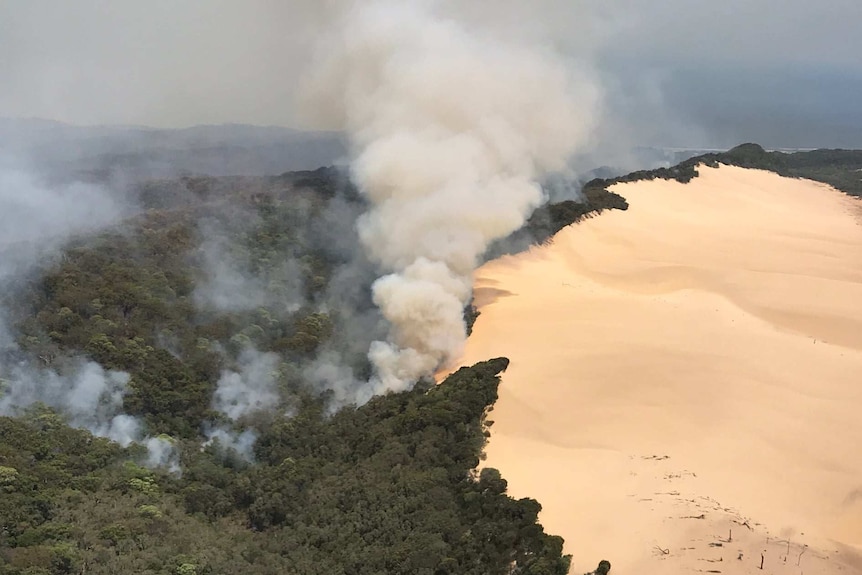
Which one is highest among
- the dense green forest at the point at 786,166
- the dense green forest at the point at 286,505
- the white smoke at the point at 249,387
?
the dense green forest at the point at 786,166

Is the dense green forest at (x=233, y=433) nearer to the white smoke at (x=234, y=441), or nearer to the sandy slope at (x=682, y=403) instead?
the white smoke at (x=234, y=441)

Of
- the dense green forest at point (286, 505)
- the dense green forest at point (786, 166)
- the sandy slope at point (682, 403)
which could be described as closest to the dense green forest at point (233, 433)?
the dense green forest at point (286, 505)

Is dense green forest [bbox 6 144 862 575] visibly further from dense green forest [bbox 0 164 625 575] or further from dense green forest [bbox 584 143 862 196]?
dense green forest [bbox 584 143 862 196]

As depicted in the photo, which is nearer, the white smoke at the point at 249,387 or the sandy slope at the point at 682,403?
the sandy slope at the point at 682,403

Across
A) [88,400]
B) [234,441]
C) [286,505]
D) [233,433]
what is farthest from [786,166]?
[88,400]

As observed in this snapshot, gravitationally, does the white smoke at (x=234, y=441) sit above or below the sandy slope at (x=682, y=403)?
below

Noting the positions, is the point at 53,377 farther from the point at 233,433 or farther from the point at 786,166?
the point at 786,166
